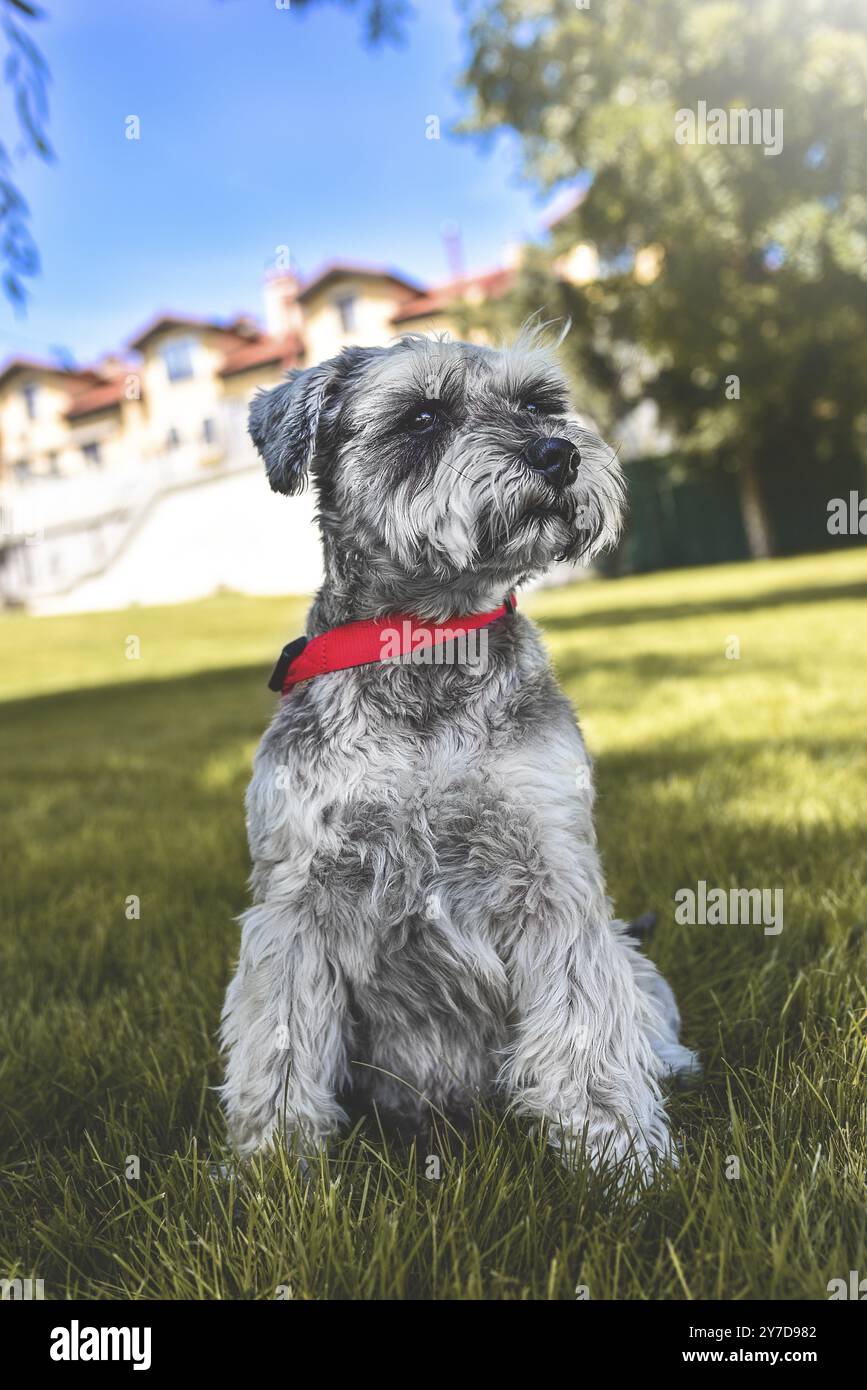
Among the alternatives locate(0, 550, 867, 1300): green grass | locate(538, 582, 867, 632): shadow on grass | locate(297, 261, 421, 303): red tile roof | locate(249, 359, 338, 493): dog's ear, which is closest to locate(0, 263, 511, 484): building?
locate(297, 261, 421, 303): red tile roof

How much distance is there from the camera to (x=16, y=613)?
34.6m

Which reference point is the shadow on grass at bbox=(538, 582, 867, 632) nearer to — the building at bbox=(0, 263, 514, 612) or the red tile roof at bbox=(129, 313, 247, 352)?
the building at bbox=(0, 263, 514, 612)

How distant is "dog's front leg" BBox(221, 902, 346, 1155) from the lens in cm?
235

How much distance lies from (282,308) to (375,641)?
148ft

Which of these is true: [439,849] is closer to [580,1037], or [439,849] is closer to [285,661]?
[580,1037]

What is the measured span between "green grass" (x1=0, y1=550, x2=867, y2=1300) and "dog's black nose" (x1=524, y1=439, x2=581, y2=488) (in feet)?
4.98

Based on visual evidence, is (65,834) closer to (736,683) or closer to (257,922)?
(257,922)

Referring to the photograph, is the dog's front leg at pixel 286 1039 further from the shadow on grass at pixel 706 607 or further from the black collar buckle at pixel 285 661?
the shadow on grass at pixel 706 607

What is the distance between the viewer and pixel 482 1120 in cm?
230

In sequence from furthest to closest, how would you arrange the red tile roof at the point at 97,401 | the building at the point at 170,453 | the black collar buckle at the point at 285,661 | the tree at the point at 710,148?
the red tile roof at the point at 97,401
the building at the point at 170,453
the tree at the point at 710,148
the black collar buckle at the point at 285,661

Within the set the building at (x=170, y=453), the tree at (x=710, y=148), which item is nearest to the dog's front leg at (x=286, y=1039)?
the tree at (x=710, y=148)

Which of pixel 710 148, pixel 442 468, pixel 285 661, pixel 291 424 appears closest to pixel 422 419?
pixel 442 468

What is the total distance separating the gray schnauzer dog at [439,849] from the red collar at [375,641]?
1.4 inches

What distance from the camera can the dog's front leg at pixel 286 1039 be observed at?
235 cm
